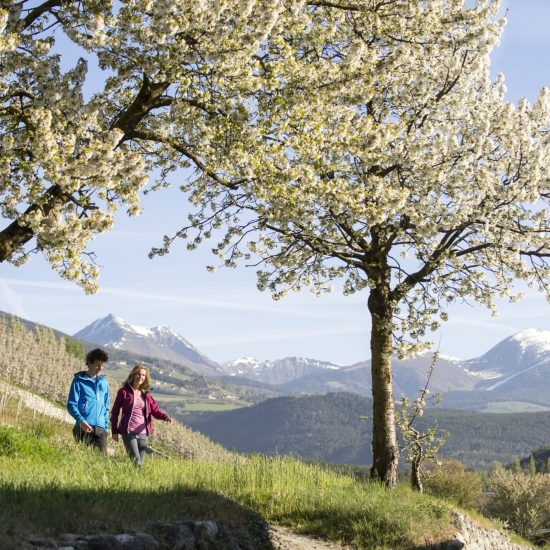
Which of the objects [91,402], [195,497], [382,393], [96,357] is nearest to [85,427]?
[91,402]

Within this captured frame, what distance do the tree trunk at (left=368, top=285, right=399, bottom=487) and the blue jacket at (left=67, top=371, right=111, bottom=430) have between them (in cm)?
736

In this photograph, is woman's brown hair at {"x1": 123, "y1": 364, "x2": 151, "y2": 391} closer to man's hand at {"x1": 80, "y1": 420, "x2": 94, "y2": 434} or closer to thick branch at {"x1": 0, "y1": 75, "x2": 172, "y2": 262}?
man's hand at {"x1": 80, "y1": 420, "x2": 94, "y2": 434}

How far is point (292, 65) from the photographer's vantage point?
44.2ft

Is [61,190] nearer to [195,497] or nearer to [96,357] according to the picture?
[96,357]

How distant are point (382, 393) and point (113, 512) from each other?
423 inches

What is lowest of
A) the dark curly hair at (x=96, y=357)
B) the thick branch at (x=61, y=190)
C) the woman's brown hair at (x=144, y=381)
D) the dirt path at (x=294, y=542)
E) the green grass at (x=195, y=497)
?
the dirt path at (x=294, y=542)

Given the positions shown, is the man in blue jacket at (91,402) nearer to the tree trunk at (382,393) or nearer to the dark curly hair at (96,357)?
the dark curly hair at (96,357)

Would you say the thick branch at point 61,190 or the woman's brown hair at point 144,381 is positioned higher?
the thick branch at point 61,190

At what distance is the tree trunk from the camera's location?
18.0 m

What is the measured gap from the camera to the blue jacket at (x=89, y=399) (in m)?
13.1

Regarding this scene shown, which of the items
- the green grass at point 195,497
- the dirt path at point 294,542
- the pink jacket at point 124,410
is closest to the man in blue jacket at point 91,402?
the pink jacket at point 124,410

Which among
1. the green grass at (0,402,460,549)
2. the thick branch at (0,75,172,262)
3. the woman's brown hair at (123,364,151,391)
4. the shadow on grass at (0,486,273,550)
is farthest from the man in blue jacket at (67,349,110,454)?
the shadow on grass at (0,486,273,550)

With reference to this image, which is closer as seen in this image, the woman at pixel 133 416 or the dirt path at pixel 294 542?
the dirt path at pixel 294 542

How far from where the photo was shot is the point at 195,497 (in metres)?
11.3
